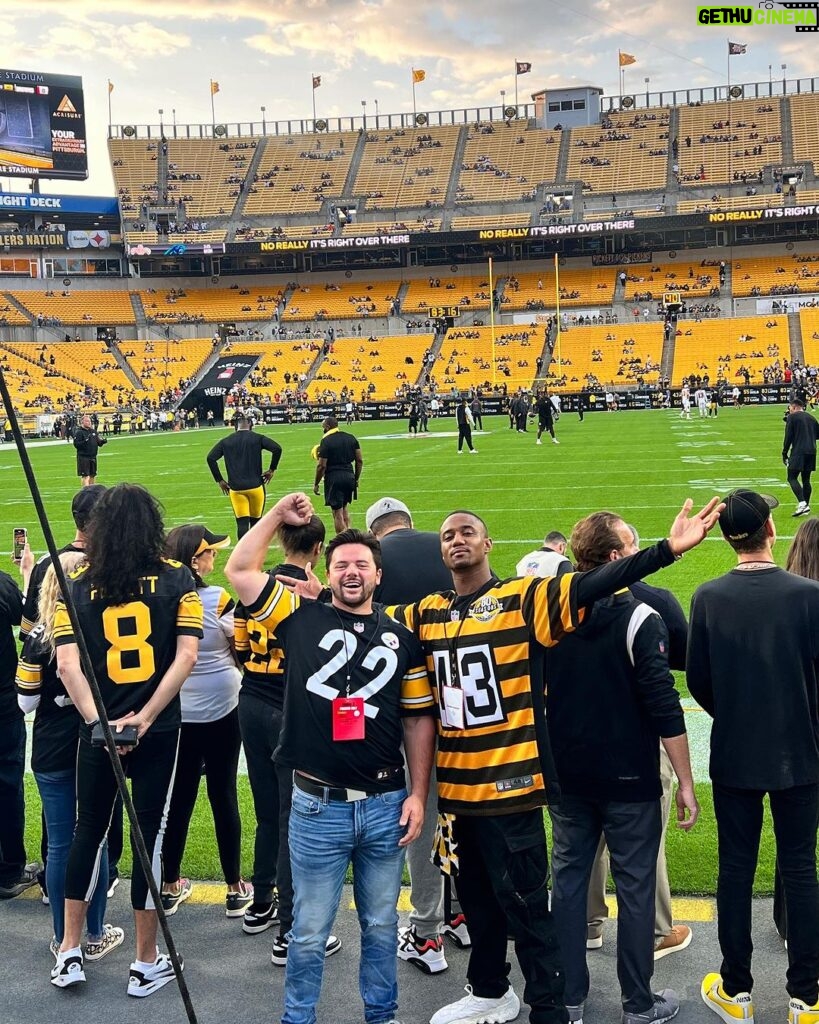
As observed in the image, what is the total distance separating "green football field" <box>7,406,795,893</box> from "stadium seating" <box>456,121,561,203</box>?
39316mm

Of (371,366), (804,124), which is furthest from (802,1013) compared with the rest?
(804,124)

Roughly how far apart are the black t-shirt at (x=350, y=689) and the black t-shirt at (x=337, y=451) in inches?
380

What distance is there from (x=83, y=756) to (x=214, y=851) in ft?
4.46

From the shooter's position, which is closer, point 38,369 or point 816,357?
point 816,357

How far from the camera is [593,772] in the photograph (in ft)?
11.8

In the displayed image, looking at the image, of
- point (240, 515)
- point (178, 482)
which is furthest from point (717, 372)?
point (240, 515)

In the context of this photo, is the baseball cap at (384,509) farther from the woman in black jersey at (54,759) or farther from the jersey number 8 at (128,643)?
the woman in black jersey at (54,759)

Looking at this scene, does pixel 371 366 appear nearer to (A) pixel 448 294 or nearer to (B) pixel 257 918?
(A) pixel 448 294

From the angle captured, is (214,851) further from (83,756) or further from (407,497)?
(407,497)

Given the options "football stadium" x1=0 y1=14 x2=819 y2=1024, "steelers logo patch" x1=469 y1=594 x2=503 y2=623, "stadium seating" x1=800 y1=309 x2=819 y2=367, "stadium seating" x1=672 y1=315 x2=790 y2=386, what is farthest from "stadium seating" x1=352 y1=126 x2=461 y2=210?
"steelers logo patch" x1=469 y1=594 x2=503 y2=623

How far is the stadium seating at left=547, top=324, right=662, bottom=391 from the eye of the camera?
179 ft

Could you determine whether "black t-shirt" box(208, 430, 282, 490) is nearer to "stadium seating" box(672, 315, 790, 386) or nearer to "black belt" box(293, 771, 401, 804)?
"black belt" box(293, 771, 401, 804)

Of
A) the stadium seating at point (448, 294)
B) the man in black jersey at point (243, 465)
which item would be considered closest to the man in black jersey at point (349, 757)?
the man in black jersey at point (243, 465)

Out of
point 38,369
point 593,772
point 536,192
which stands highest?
point 536,192
